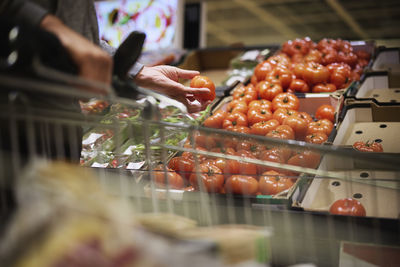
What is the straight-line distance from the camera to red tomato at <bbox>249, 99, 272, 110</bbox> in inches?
131

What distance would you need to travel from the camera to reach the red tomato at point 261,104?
10.9ft

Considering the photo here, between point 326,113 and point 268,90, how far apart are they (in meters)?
0.53

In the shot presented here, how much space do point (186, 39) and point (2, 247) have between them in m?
5.73

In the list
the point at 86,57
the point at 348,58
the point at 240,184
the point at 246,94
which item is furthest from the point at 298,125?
the point at 86,57

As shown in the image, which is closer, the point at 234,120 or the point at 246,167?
the point at 246,167

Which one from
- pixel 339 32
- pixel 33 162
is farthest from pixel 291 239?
pixel 339 32

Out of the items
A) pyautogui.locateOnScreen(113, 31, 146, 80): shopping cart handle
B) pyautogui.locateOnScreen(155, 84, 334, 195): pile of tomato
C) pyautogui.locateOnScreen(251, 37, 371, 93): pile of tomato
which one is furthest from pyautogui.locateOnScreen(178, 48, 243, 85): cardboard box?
pyautogui.locateOnScreen(113, 31, 146, 80): shopping cart handle

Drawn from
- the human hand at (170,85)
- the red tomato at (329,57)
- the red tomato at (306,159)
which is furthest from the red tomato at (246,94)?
the human hand at (170,85)

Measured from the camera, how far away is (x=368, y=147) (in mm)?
2605

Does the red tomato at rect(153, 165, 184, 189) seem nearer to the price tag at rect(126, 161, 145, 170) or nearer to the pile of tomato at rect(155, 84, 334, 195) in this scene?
the pile of tomato at rect(155, 84, 334, 195)

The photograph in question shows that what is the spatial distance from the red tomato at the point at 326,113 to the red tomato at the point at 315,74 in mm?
436

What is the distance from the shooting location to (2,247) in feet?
2.92

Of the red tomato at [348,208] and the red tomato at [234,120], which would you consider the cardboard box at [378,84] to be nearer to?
the red tomato at [234,120]

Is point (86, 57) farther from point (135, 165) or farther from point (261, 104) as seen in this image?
point (261, 104)
